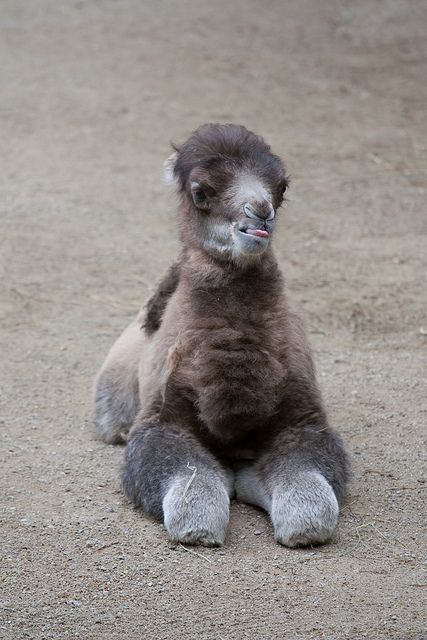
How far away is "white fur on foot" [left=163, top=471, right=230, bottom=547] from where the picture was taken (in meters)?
5.41

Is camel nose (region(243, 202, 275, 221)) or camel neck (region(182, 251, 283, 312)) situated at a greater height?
camel nose (region(243, 202, 275, 221))

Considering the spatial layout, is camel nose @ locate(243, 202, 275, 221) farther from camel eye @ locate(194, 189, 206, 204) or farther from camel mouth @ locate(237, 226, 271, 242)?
camel eye @ locate(194, 189, 206, 204)

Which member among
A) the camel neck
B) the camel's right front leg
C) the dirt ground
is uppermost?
the camel neck

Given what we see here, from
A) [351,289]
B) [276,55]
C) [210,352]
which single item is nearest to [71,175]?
[351,289]

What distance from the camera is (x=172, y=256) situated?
9789mm

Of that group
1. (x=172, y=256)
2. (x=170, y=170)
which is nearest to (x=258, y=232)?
(x=170, y=170)

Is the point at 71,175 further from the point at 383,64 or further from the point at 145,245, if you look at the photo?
the point at 383,64

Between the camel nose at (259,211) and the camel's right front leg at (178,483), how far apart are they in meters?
1.12

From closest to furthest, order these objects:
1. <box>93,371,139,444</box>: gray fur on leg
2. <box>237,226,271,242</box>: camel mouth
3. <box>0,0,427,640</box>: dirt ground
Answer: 1. <box>0,0,427,640</box>: dirt ground
2. <box>237,226,271,242</box>: camel mouth
3. <box>93,371,139,444</box>: gray fur on leg

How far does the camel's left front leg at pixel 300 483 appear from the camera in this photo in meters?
5.41

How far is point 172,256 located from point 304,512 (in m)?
4.66

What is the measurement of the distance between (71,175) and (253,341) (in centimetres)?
610

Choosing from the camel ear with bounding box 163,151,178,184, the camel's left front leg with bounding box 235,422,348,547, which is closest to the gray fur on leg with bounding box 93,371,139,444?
the camel's left front leg with bounding box 235,422,348,547

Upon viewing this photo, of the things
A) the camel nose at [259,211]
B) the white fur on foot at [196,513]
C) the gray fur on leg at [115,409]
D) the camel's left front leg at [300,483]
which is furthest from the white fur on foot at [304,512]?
the gray fur on leg at [115,409]
